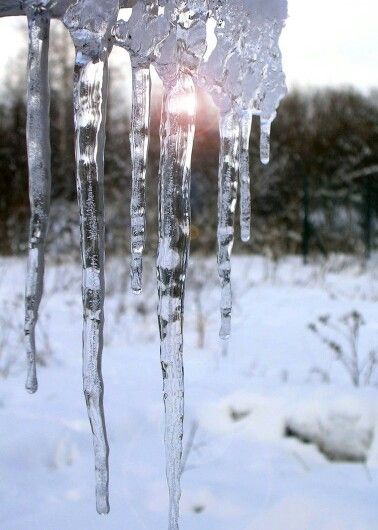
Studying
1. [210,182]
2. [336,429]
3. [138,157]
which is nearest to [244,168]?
[138,157]

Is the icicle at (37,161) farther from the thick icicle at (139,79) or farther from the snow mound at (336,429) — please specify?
the snow mound at (336,429)

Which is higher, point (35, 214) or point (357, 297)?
point (35, 214)

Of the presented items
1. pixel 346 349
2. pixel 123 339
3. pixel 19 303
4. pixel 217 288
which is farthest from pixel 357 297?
pixel 19 303

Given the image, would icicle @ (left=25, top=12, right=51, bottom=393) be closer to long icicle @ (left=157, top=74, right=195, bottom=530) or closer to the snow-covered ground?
long icicle @ (left=157, top=74, right=195, bottom=530)

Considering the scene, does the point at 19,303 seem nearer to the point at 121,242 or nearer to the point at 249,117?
the point at 121,242

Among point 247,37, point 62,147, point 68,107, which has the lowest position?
point 247,37

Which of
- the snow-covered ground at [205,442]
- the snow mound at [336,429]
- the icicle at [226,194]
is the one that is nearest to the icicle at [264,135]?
the icicle at [226,194]
